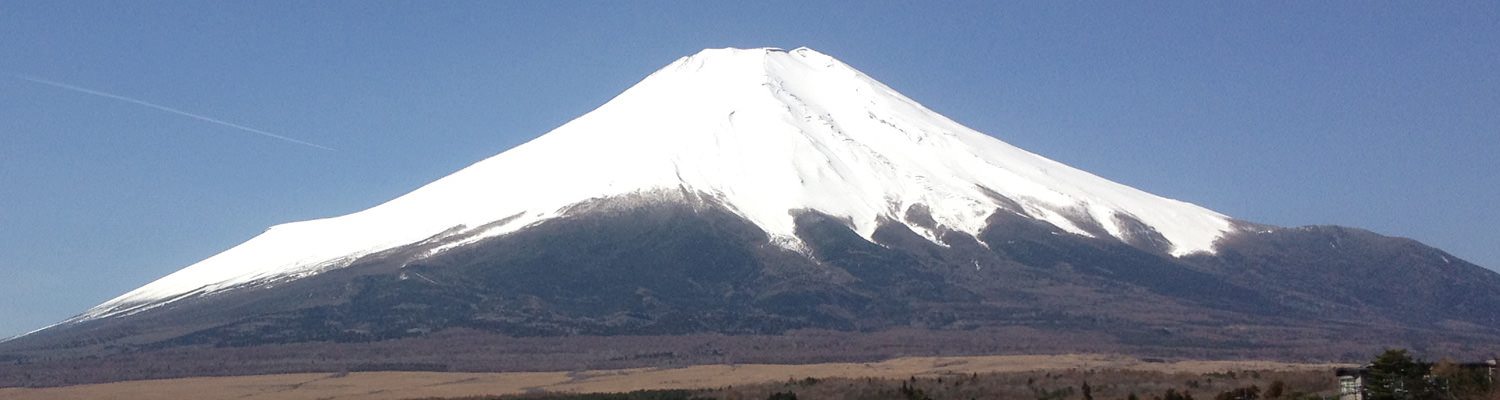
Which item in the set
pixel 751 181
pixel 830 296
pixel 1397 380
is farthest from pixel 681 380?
pixel 751 181

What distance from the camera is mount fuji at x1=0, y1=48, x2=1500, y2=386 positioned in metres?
121

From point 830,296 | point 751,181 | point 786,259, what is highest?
point 751,181

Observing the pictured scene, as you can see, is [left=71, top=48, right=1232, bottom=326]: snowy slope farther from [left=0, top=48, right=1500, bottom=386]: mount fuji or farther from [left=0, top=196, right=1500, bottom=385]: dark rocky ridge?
[left=0, top=196, right=1500, bottom=385]: dark rocky ridge

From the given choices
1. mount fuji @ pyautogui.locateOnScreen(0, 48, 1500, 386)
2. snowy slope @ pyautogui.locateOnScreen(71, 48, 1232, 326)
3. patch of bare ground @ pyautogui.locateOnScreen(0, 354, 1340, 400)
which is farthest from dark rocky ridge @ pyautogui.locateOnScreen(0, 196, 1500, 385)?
patch of bare ground @ pyautogui.locateOnScreen(0, 354, 1340, 400)

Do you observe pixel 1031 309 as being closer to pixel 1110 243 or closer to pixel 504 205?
pixel 1110 243

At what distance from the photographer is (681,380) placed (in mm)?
82000

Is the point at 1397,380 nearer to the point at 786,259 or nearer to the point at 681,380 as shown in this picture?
the point at 681,380

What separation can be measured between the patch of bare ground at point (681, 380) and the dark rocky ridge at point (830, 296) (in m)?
6.50

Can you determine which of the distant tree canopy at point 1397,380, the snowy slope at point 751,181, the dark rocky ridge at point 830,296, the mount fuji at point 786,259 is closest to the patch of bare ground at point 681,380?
the dark rocky ridge at point 830,296

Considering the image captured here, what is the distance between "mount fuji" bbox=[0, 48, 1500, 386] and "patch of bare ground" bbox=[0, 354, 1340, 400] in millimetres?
20418

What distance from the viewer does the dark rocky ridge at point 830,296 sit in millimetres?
112875

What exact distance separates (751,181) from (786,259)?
2588 centimetres

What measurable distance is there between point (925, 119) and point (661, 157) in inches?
1660

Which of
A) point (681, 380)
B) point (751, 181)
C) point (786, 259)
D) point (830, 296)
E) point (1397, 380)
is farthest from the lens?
point (751, 181)
